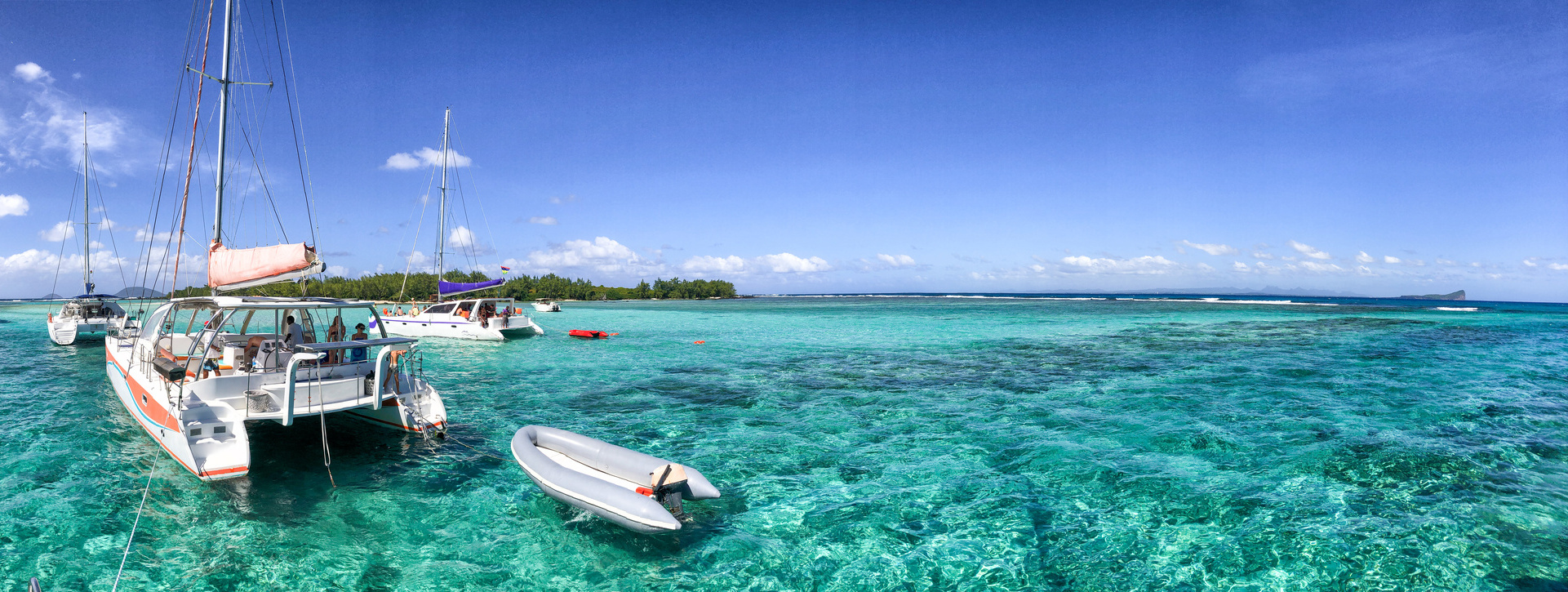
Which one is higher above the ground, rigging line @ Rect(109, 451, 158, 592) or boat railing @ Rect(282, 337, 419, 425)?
boat railing @ Rect(282, 337, 419, 425)

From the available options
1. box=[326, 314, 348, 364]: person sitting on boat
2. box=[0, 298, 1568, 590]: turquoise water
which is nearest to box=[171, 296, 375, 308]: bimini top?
box=[326, 314, 348, 364]: person sitting on boat

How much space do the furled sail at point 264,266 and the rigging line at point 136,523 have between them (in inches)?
122

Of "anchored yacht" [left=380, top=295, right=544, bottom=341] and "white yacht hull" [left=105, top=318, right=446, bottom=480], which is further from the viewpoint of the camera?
"anchored yacht" [left=380, top=295, right=544, bottom=341]

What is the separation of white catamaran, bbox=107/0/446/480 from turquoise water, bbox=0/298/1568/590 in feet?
2.07

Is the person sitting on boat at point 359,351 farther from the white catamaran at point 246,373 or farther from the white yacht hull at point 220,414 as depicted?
the white yacht hull at point 220,414

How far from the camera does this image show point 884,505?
8.00 meters

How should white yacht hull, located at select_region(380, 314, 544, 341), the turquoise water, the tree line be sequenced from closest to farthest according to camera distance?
the turquoise water → white yacht hull, located at select_region(380, 314, 544, 341) → the tree line

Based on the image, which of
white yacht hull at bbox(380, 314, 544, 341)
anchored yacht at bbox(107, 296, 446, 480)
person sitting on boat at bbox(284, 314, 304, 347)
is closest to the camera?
anchored yacht at bbox(107, 296, 446, 480)

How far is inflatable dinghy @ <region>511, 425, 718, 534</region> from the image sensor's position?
20.7 feet

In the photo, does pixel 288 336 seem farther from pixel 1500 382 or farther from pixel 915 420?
pixel 1500 382

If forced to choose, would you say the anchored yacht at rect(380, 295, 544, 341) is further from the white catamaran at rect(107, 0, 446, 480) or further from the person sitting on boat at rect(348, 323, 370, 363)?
the person sitting on boat at rect(348, 323, 370, 363)

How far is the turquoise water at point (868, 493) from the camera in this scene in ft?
20.5

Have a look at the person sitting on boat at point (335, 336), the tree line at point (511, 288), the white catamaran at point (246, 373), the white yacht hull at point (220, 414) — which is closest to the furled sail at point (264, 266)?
the white catamaran at point (246, 373)

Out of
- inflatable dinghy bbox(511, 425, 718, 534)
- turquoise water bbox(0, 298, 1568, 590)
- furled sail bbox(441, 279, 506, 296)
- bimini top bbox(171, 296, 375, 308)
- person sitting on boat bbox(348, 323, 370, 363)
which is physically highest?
furled sail bbox(441, 279, 506, 296)
